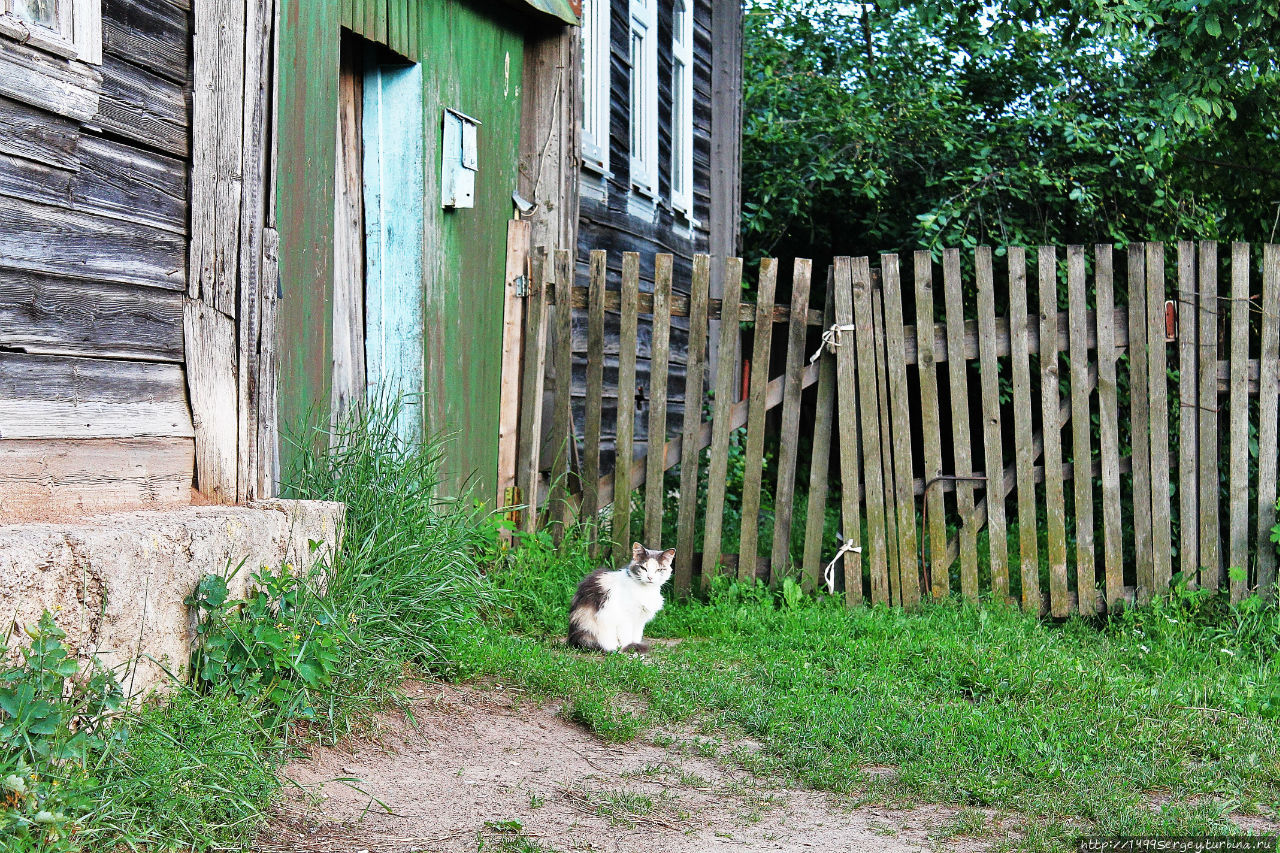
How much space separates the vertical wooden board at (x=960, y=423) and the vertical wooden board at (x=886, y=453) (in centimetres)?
31

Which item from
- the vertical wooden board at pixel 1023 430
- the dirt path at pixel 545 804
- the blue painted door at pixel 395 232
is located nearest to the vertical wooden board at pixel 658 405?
the blue painted door at pixel 395 232

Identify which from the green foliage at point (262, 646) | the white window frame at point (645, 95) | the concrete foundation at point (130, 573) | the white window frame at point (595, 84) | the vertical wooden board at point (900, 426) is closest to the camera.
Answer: the concrete foundation at point (130, 573)

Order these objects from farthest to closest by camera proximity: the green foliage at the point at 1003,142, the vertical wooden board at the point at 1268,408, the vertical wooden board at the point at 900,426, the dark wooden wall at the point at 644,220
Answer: the green foliage at the point at 1003,142
the dark wooden wall at the point at 644,220
the vertical wooden board at the point at 900,426
the vertical wooden board at the point at 1268,408

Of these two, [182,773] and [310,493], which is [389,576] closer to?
[310,493]

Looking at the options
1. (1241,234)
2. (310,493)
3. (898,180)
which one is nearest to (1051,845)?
(310,493)

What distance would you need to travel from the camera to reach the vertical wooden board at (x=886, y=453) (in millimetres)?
5547

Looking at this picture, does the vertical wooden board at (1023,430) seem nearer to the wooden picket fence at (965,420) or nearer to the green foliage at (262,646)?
the wooden picket fence at (965,420)

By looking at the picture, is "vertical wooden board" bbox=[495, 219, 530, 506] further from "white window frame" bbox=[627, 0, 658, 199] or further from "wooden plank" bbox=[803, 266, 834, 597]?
"white window frame" bbox=[627, 0, 658, 199]

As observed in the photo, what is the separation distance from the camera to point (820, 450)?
5.59 metres

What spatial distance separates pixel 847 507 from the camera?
18.4 ft

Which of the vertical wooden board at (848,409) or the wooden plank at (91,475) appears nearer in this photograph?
the wooden plank at (91,475)

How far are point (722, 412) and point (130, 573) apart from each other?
3263 millimetres

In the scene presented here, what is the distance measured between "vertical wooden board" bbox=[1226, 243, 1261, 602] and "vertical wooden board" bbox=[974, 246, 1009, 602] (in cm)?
108

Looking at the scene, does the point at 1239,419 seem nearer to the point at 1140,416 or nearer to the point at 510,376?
the point at 1140,416
